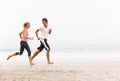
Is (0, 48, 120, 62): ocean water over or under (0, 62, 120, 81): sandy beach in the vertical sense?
over

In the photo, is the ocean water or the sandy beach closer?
the sandy beach

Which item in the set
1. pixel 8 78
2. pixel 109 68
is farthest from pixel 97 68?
pixel 8 78

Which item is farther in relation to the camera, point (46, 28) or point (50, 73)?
point (46, 28)

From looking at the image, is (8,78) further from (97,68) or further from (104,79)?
(97,68)

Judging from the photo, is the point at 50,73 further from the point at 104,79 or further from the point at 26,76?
the point at 104,79

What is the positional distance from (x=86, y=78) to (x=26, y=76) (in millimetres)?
1634

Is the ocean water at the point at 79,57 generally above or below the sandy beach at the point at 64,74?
above

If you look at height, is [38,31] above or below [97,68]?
above

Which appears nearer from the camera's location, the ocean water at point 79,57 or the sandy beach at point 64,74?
the sandy beach at point 64,74

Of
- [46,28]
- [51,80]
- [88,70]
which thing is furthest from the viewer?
[46,28]

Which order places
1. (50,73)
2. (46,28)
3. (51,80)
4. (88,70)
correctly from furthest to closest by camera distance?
(46,28) < (88,70) < (50,73) < (51,80)

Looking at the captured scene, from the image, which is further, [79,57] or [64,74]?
[79,57]

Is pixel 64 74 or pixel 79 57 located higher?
pixel 79 57

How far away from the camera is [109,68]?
14383mm
